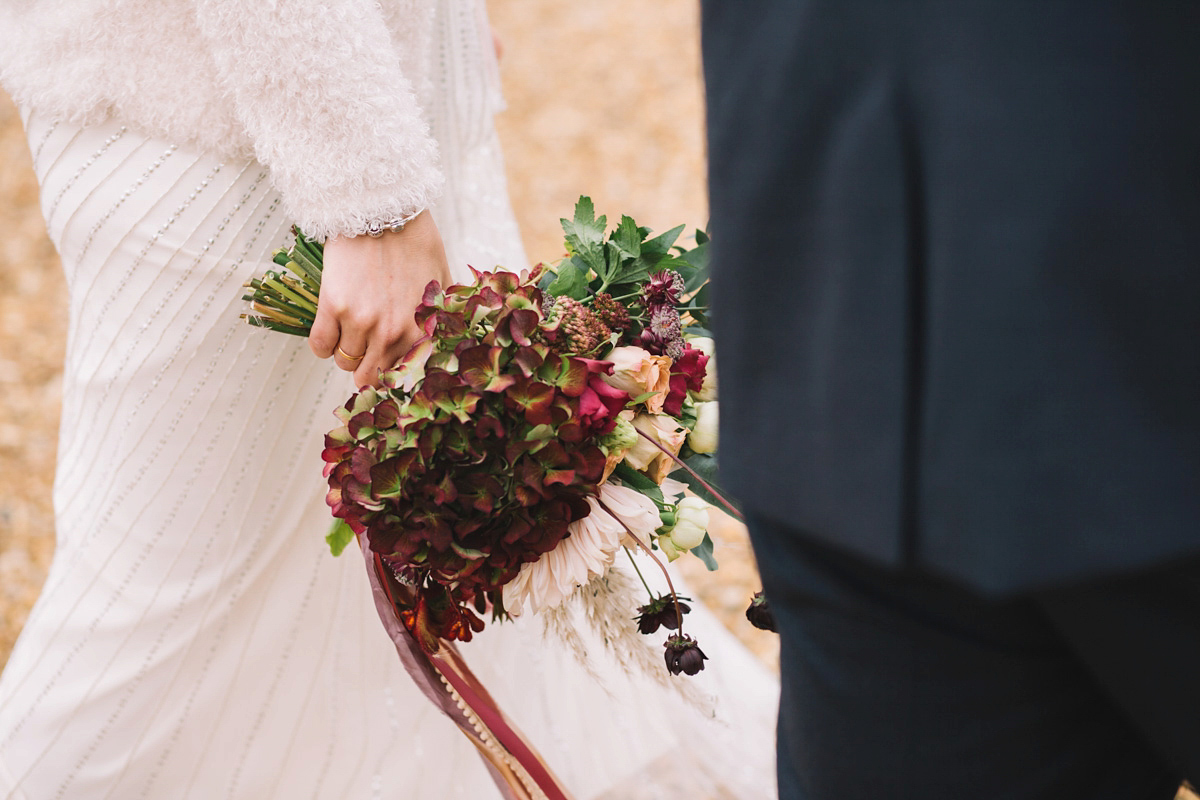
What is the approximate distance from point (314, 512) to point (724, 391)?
3.39 ft

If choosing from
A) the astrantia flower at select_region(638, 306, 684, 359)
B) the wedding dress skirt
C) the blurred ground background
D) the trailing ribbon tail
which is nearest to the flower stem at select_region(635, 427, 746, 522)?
the astrantia flower at select_region(638, 306, 684, 359)

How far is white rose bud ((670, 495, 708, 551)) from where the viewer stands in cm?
101

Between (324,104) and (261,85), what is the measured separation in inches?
2.9

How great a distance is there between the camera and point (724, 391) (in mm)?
645

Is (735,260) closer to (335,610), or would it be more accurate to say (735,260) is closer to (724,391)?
(724,391)

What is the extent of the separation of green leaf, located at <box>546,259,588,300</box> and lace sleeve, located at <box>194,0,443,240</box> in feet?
0.62

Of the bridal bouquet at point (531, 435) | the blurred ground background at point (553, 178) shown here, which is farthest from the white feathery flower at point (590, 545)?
the blurred ground background at point (553, 178)

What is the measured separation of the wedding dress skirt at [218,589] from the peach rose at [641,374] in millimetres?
581

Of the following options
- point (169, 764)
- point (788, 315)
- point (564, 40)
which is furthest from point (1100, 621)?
point (564, 40)

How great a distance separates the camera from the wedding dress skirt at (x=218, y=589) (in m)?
1.22

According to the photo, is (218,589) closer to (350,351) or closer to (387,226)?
(350,351)

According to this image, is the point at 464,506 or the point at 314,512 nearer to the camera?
the point at 464,506

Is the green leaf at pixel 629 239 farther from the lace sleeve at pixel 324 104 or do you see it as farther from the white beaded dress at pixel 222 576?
the white beaded dress at pixel 222 576

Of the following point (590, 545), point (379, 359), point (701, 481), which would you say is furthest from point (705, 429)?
point (379, 359)
